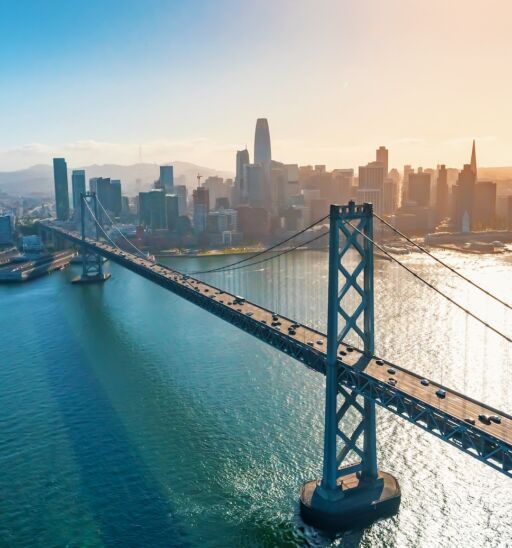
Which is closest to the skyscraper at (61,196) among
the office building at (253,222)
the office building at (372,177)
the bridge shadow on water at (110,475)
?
the office building at (253,222)

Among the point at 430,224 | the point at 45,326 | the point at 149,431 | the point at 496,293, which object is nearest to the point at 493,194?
the point at 430,224

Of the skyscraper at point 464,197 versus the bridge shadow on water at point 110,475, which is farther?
the skyscraper at point 464,197

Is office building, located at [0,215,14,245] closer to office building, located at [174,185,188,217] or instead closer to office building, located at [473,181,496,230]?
office building, located at [174,185,188,217]

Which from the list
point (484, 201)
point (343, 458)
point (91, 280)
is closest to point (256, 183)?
point (484, 201)

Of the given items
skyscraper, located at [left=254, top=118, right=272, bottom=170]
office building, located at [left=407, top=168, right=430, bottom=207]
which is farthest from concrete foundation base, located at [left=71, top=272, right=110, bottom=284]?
skyscraper, located at [left=254, top=118, right=272, bottom=170]

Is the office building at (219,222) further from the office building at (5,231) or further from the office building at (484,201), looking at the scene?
the office building at (484,201)

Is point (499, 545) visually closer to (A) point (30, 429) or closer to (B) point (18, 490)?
(B) point (18, 490)

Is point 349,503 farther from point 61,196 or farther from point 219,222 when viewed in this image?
point 61,196
